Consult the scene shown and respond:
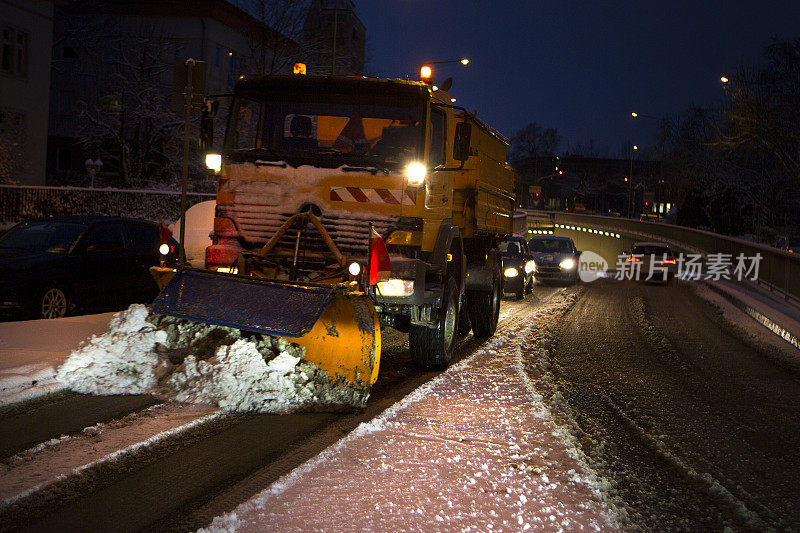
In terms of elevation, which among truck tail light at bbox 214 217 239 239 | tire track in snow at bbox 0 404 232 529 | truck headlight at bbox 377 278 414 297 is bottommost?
tire track in snow at bbox 0 404 232 529

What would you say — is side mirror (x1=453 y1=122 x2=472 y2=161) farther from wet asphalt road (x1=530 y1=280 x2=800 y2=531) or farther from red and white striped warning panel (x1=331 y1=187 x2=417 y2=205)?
wet asphalt road (x1=530 y1=280 x2=800 y2=531)

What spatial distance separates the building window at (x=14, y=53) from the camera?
3048cm

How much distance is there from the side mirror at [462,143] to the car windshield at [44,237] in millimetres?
6116

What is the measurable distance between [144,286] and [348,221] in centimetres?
605

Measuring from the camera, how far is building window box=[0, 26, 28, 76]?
30484 mm

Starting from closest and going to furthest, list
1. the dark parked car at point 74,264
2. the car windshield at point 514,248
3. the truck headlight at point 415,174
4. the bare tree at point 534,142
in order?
the truck headlight at point 415,174 < the dark parked car at point 74,264 < the car windshield at point 514,248 < the bare tree at point 534,142

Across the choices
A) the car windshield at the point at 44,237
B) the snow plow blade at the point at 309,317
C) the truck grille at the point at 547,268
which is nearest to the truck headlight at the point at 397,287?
the snow plow blade at the point at 309,317

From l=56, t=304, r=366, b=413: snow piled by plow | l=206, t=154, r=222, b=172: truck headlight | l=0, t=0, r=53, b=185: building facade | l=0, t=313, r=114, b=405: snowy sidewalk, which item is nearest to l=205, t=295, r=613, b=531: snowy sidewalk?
l=56, t=304, r=366, b=413: snow piled by plow

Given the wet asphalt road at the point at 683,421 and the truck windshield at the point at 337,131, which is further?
the truck windshield at the point at 337,131

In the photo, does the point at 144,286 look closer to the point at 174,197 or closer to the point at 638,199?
the point at 174,197

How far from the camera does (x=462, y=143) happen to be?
8.46 meters

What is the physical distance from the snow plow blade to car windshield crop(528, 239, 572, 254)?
63.5 feet

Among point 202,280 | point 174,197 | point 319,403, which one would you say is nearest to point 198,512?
point 319,403

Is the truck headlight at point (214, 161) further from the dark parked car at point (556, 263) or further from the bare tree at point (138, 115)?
the bare tree at point (138, 115)
